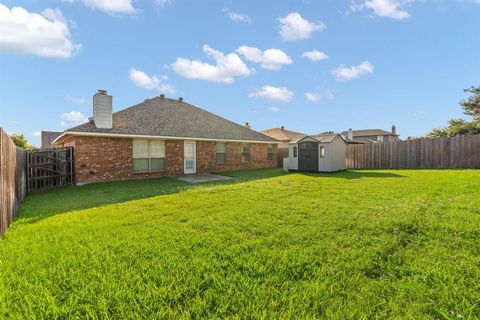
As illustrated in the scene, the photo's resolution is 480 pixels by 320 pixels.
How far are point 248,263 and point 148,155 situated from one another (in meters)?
11.5

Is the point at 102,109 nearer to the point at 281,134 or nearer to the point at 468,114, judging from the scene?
the point at 281,134

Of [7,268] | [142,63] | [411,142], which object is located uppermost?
[142,63]

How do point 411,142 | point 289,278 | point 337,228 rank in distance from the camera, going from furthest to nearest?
point 411,142
point 337,228
point 289,278

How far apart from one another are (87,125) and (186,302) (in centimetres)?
1188

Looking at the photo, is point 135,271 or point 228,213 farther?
point 228,213

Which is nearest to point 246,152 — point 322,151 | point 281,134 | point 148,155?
point 322,151

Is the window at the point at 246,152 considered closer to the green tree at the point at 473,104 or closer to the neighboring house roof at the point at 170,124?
the neighboring house roof at the point at 170,124

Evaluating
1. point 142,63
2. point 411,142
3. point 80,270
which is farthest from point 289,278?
point 411,142

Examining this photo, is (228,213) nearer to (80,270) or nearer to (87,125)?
(80,270)

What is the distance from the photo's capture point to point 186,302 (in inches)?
93.4

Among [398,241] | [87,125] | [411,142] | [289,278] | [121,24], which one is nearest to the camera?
[289,278]

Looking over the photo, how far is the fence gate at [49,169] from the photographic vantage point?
31.7ft

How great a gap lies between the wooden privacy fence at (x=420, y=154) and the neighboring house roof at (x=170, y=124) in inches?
270

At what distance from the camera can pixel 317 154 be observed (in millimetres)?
15000
